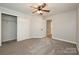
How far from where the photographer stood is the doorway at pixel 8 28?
5901mm

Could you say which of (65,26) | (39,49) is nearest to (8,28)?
(39,49)

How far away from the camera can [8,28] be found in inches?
250

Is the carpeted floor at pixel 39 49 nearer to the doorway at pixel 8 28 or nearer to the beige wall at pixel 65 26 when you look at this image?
the beige wall at pixel 65 26

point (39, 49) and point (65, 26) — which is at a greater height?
point (65, 26)

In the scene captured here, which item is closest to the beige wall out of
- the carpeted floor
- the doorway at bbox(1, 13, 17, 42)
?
the carpeted floor

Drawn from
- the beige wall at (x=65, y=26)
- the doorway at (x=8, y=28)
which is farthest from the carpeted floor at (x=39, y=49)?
the doorway at (x=8, y=28)

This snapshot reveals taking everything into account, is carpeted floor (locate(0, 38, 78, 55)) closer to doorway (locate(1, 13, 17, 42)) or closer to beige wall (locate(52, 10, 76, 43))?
beige wall (locate(52, 10, 76, 43))

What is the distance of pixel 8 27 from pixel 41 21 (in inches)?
128

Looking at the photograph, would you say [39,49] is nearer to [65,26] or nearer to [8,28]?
[65,26]

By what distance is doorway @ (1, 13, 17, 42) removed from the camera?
Answer: 5901 millimetres

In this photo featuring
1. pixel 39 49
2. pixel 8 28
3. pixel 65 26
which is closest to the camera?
pixel 39 49

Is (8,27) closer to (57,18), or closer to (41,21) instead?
(41,21)

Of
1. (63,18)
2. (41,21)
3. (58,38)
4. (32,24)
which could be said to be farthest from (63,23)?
(32,24)

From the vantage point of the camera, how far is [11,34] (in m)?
6.64
